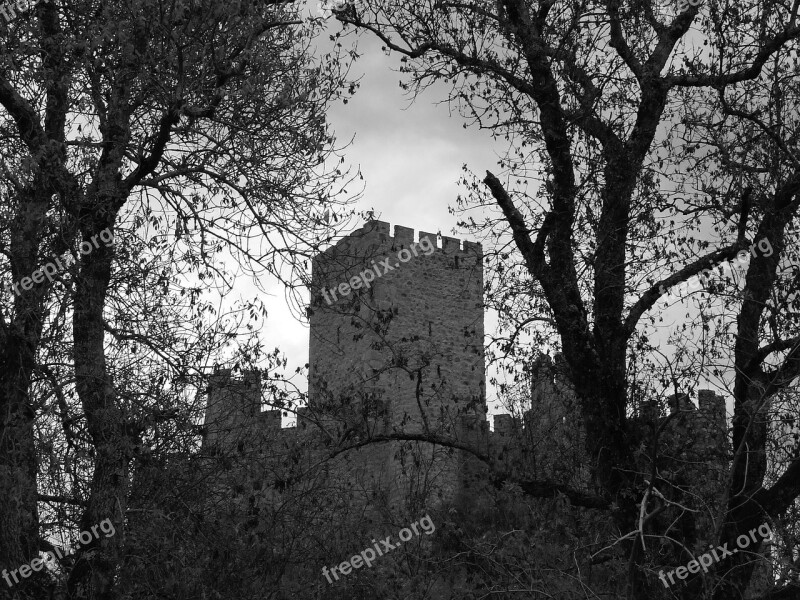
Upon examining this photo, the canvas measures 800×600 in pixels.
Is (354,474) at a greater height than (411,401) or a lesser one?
lesser

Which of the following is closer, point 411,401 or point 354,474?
point 354,474

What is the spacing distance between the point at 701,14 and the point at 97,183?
208 inches

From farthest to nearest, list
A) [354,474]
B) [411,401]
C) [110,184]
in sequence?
[411,401]
[354,474]
[110,184]

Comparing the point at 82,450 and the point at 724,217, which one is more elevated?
the point at 724,217

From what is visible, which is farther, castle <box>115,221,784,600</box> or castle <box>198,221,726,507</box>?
castle <box>198,221,726,507</box>

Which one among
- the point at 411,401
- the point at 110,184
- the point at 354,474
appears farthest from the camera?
the point at 411,401

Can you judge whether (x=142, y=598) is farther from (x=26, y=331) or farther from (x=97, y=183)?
(x=97, y=183)

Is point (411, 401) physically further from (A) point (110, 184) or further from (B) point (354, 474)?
(A) point (110, 184)

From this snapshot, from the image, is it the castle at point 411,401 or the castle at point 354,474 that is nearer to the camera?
the castle at point 354,474

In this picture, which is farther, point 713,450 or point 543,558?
point 543,558

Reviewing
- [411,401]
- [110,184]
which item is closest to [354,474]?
[411,401]

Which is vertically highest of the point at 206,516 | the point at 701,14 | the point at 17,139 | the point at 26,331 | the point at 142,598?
the point at 701,14

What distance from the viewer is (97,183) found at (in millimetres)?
7855

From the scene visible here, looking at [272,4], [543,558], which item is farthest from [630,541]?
[272,4]
